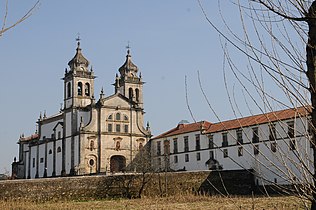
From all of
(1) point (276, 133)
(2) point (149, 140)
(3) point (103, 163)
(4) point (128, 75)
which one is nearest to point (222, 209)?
(1) point (276, 133)

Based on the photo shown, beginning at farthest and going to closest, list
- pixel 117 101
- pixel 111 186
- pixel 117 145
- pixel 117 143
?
pixel 117 101
pixel 117 143
pixel 117 145
pixel 111 186

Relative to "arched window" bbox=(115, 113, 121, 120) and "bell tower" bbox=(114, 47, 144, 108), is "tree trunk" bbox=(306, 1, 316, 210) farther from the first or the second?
"bell tower" bbox=(114, 47, 144, 108)

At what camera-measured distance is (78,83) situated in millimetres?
57406

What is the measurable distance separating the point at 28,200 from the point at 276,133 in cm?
2753

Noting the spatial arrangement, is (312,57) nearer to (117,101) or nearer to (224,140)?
(224,140)

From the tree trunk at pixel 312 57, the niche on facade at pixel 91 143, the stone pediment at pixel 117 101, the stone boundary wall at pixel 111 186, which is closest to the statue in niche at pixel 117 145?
the niche on facade at pixel 91 143

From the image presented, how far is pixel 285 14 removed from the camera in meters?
3.74

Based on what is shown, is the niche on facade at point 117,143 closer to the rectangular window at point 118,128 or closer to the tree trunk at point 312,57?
the rectangular window at point 118,128

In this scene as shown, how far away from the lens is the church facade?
53.4 meters

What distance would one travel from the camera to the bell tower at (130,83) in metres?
61.4

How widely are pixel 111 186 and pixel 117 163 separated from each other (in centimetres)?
2271

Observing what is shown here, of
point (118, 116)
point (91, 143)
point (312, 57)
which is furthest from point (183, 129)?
point (312, 57)

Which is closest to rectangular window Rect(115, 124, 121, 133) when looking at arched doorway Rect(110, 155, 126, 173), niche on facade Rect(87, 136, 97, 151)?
arched doorway Rect(110, 155, 126, 173)

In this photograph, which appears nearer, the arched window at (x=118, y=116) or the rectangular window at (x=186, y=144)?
the rectangular window at (x=186, y=144)
